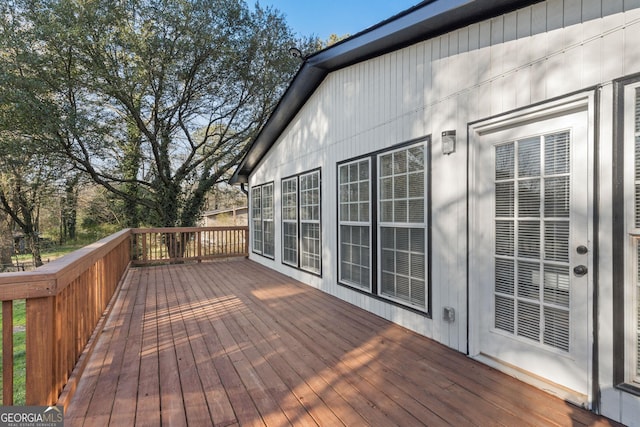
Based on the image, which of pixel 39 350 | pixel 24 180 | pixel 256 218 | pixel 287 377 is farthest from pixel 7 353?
pixel 24 180

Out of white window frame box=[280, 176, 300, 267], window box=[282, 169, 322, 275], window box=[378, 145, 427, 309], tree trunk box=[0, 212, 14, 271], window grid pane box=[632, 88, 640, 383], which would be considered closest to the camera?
window grid pane box=[632, 88, 640, 383]

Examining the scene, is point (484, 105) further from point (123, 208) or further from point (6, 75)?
point (123, 208)

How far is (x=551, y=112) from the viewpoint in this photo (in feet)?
7.06

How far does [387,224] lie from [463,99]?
4.95ft

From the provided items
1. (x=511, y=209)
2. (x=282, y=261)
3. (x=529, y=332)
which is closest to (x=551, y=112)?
(x=511, y=209)

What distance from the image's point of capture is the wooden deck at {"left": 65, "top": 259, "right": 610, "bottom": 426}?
188 centimetres

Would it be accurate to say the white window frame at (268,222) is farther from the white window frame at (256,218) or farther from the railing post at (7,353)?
the railing post at (7,353)

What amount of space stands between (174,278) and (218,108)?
762 centimetres

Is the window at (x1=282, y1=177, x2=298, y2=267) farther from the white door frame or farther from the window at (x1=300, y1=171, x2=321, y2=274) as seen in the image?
the white door frame

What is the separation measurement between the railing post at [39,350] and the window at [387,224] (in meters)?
2.88

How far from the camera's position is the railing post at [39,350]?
166 centimetres

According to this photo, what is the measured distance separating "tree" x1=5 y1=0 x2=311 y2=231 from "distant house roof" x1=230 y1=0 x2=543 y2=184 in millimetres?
5550

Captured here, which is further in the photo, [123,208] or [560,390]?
[123,208]

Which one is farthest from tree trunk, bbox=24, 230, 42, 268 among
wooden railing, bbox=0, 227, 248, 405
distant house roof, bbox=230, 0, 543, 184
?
wooden railing, bbox=0, 227, 248, 405
